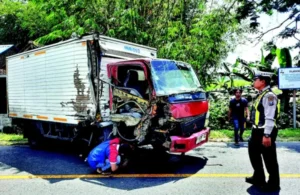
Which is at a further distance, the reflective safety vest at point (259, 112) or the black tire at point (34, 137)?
the black tire at point (34, 137)

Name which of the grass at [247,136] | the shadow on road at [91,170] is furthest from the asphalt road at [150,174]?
the grass at [247,136]

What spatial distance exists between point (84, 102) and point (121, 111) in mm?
913

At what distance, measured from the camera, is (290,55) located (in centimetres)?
1293

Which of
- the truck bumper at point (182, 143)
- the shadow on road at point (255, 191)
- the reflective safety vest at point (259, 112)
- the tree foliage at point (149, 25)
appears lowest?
the shadow on road at point (255, 191)

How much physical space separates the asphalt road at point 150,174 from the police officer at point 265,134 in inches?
8.8

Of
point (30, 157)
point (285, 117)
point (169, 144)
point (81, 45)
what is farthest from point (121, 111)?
point (285, 117)

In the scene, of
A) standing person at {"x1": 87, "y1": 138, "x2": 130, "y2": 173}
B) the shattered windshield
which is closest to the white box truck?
the shattered windshield

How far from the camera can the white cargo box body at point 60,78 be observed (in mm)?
6289

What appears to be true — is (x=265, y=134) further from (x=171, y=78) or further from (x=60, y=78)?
(x=60, y=78)

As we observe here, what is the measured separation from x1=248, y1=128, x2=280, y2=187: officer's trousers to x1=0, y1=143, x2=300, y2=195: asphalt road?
219mm

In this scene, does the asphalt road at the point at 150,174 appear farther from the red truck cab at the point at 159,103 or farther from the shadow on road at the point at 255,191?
the red truck cab at the point at 159,103

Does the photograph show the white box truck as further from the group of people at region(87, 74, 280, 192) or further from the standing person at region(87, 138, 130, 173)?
the group of people at region(87, 74, 280, 192)

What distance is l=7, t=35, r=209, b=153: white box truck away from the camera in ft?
18.0

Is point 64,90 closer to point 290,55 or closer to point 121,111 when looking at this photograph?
point 121,111
